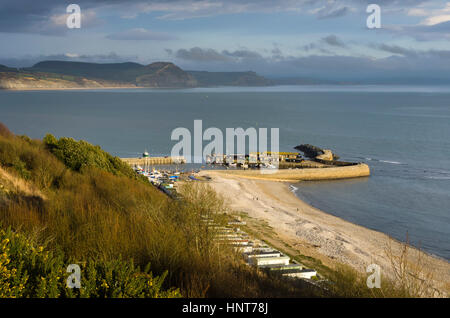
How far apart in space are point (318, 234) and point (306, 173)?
73.6 ft

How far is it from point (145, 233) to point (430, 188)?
131 feet

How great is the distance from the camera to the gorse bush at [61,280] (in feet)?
14.1

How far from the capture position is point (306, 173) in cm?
4566

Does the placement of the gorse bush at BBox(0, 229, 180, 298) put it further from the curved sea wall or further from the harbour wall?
the harbour wall

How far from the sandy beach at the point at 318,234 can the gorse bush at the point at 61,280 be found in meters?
11.5

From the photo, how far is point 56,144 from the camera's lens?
67.8 feet

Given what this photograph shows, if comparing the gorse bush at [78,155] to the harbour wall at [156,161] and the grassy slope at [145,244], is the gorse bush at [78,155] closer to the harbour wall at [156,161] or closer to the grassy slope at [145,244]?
the grassy slope at [145,244]

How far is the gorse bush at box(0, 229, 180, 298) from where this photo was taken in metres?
4.29

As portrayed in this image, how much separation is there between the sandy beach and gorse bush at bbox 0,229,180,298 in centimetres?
1154
